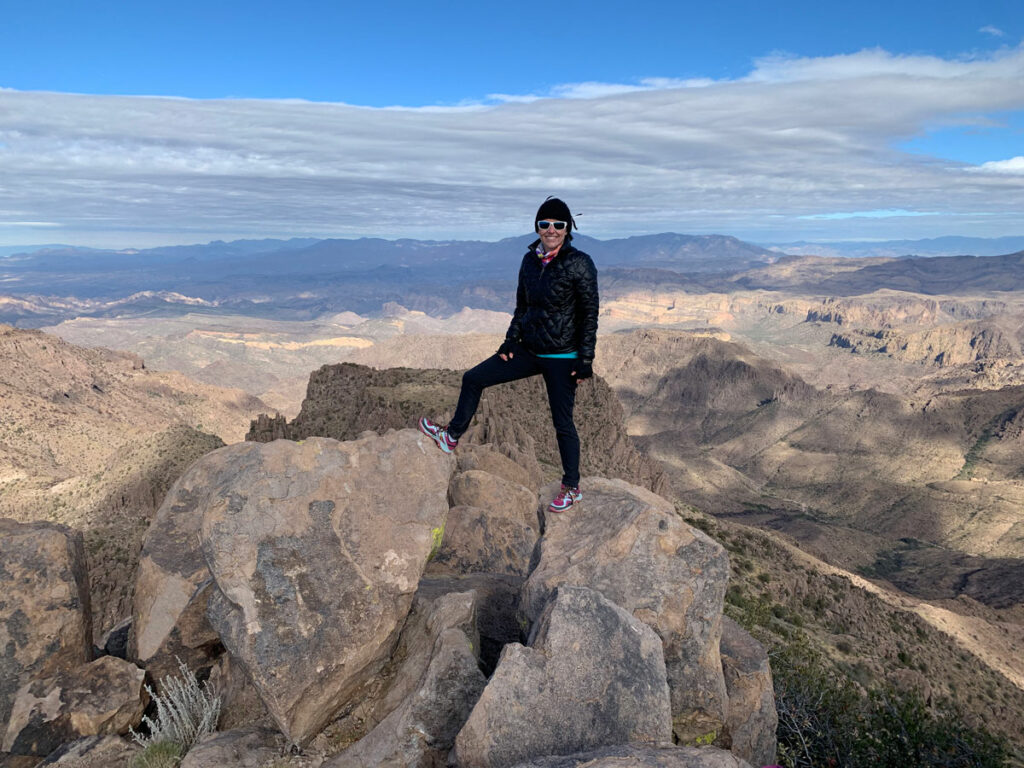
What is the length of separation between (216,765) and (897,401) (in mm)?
Answer: 221513

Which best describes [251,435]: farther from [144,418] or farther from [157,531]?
[144,418]

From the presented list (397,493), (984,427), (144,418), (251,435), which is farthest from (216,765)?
(984,427)

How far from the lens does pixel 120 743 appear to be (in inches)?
347

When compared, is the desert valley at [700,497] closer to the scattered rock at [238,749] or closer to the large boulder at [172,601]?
the large boulder at [172,601]

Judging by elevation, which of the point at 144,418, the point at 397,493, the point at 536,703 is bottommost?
the point at 144,418

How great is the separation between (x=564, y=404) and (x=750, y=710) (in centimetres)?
565

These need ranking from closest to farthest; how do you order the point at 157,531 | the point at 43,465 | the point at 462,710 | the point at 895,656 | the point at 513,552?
the point at 462,710 < the point at 157,531 < the point at 513,552 < the point at 895,656 < the point at 43,465

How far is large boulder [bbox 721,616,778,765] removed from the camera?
31.8 feet

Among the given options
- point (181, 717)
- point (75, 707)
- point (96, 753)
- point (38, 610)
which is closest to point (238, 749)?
point (181, 717)

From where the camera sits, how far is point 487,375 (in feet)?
35.6

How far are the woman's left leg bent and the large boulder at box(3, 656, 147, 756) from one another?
7.58 meters

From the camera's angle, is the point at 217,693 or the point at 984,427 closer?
the point at 217,693

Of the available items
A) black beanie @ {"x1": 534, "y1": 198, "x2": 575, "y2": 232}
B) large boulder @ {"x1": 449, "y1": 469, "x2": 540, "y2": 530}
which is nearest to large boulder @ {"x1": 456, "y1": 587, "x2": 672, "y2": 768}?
black beanie @ {"x1": 534, "y1": 198, "x2": 575, "y2": 232}

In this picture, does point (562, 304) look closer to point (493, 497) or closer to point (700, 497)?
point (493, 497)
